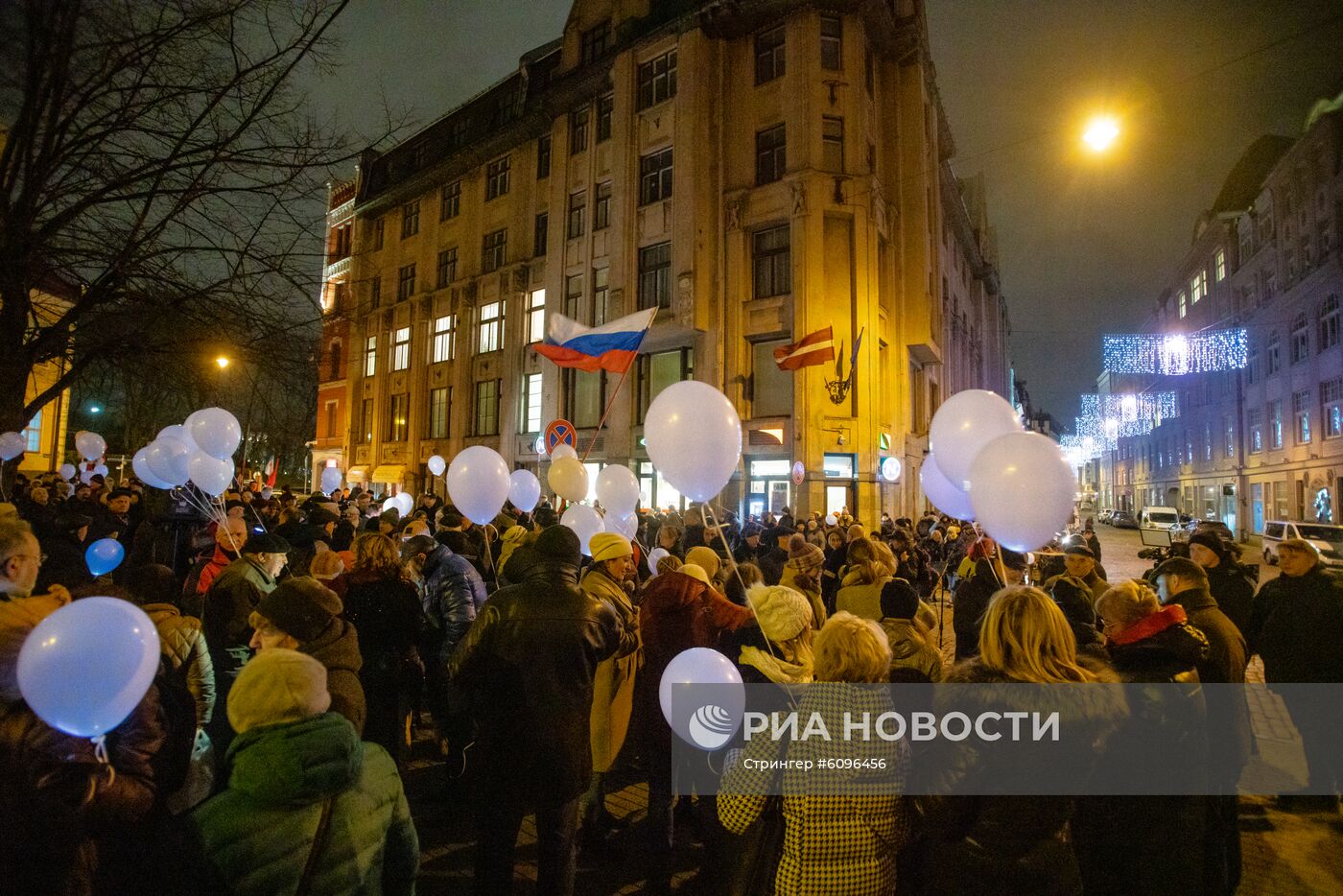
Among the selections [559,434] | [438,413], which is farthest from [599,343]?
[438,413]

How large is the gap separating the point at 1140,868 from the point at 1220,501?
169 ft

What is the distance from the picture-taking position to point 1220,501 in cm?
4253

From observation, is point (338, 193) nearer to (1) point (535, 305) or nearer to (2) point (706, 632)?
(1) point (535, 305)

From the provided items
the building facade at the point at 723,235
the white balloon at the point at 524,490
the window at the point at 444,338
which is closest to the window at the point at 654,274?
the building facade at the point at 723,235

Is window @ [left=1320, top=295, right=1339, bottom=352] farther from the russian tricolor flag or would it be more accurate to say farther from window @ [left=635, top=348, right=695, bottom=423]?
the russian tricolor flag

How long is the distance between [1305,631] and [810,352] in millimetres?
11973

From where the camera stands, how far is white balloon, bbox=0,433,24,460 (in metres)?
8.54

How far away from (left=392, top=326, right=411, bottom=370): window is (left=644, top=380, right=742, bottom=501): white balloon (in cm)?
3042

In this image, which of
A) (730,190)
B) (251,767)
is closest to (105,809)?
(251,767)

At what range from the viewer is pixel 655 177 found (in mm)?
22703

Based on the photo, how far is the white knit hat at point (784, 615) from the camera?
3.49 meters

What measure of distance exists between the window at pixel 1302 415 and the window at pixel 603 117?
111ft

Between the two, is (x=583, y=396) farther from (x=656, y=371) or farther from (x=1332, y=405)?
(x=1332, y=405)

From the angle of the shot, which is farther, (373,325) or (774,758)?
(373,325)
